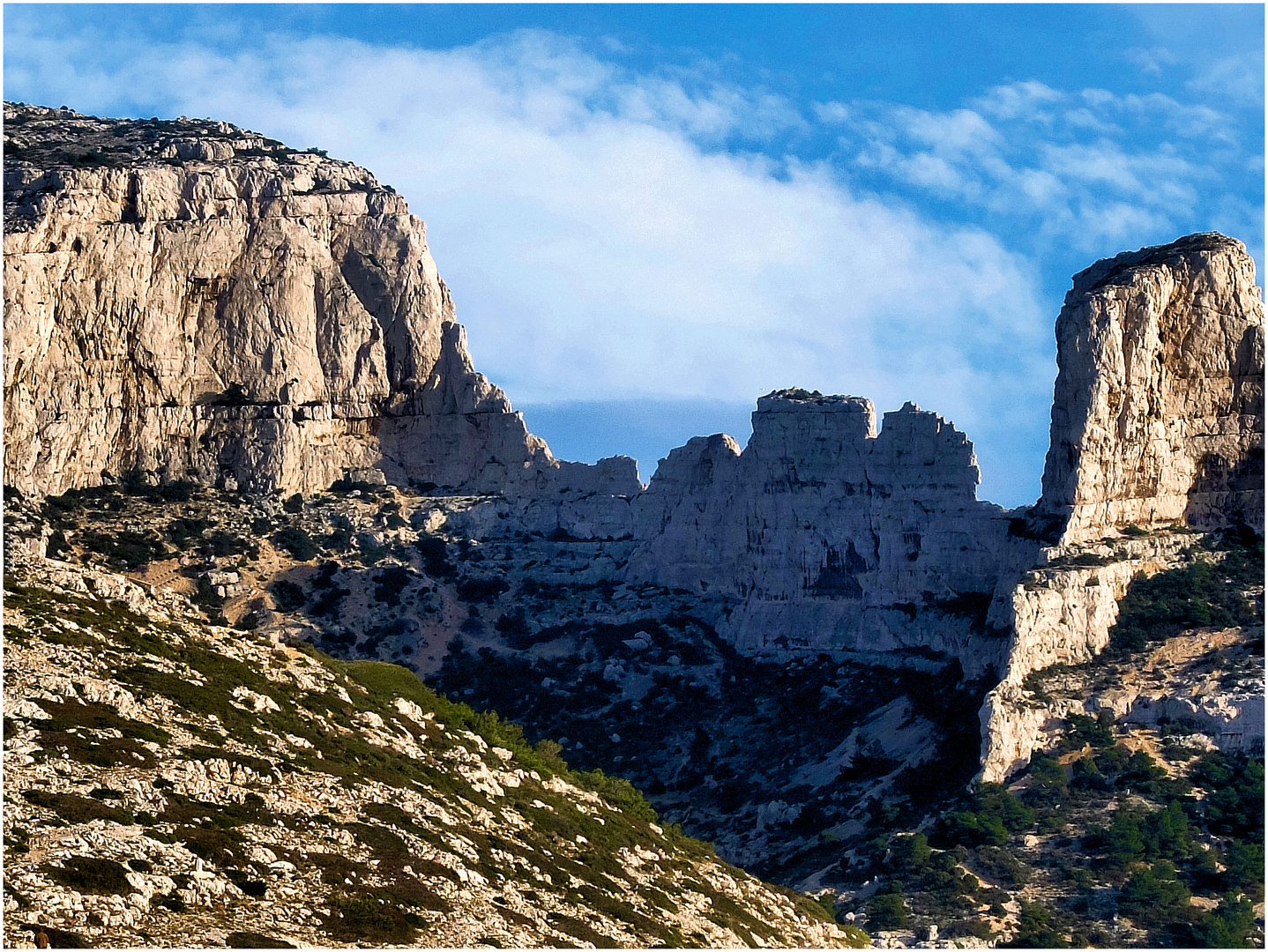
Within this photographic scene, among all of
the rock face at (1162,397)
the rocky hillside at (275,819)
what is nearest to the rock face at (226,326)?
the rock face at (1162,397)

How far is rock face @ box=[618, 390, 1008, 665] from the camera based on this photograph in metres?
95.4

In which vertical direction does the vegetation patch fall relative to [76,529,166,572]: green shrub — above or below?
below

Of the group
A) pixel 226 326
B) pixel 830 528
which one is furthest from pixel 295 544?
pixel 830 528

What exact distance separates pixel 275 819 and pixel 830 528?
227 feet

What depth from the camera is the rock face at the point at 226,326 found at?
344 ft

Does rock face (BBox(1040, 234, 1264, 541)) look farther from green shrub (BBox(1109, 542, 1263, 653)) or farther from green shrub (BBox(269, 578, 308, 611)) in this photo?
green shrub (BBox(269, 578, 308, 611))

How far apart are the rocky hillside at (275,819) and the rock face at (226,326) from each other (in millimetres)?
53287

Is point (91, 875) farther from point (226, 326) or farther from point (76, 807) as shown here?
point (226, 326)

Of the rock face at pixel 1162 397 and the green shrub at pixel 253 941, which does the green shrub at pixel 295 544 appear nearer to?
the rock face at pixel 1162 397

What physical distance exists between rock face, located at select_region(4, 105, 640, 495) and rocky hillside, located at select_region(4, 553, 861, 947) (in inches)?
2098

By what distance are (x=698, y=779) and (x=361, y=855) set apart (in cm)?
5251

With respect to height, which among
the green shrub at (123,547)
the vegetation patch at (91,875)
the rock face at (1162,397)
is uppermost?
the rock face at (1162,397)

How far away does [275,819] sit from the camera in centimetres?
→ 3888

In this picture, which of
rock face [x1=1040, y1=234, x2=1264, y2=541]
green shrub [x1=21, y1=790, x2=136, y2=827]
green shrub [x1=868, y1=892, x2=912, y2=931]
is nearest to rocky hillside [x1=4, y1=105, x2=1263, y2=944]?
rock face [x1=1040, y1=234, x2=1264, y2=541]
